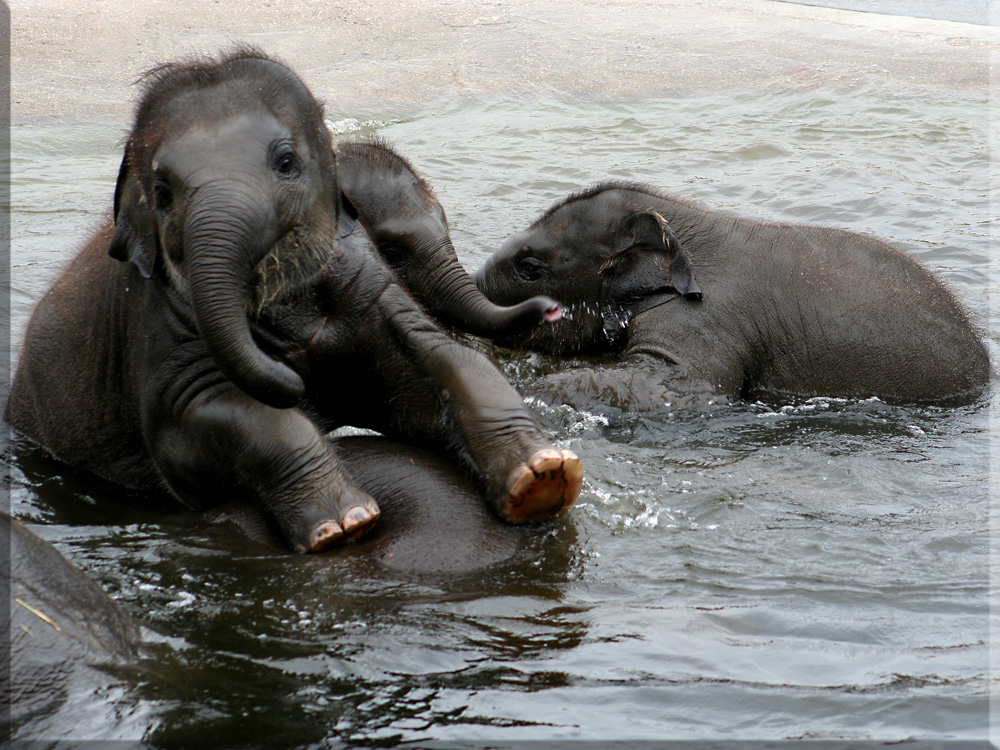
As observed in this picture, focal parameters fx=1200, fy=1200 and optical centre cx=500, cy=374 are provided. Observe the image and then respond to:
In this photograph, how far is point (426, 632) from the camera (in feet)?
12.1

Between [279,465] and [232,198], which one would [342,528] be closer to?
[279,465]

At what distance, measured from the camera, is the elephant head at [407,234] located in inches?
194

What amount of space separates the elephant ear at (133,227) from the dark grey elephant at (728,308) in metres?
2.63

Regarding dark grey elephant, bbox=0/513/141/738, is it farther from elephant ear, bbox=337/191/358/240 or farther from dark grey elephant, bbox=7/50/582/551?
elephant ear, bbox=337/191/358/240

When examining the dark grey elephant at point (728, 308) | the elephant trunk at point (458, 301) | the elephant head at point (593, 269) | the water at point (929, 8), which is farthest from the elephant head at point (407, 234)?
the water at point (929, 8)

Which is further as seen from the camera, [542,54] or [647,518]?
[542,54]

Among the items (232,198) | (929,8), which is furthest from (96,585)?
(929,8)

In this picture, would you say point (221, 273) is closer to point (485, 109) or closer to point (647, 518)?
point (647, 518)

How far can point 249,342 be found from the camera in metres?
3.69

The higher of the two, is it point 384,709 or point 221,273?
point 221,273

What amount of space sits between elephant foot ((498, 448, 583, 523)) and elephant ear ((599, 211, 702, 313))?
2.59 m

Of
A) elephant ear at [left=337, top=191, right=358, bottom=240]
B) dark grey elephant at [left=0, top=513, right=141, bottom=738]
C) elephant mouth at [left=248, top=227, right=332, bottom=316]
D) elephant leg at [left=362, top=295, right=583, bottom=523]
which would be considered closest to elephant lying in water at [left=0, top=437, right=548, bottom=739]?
dark grey elephant at [left=0, top=513, right=141, bottom=738]

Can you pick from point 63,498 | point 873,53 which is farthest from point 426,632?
point 873,53

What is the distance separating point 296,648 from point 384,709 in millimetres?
464
